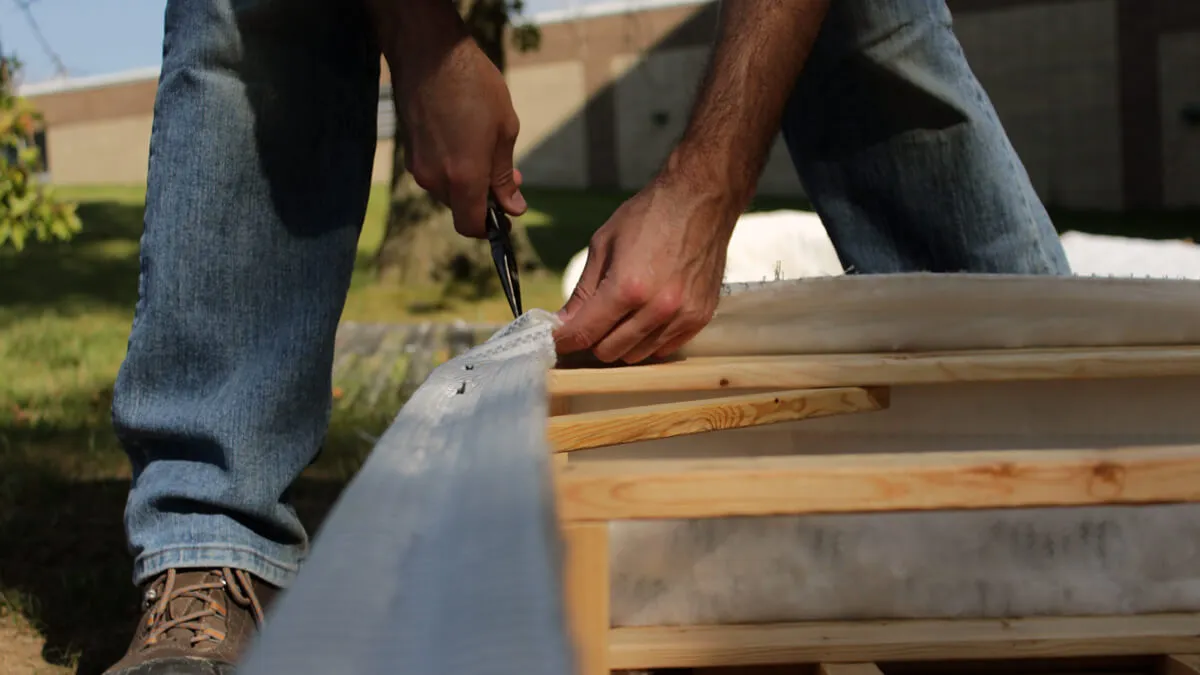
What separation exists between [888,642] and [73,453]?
201cm

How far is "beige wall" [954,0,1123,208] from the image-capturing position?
12125 mm

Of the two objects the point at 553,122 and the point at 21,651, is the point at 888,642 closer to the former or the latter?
the point at 21,651

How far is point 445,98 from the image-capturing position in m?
1.22

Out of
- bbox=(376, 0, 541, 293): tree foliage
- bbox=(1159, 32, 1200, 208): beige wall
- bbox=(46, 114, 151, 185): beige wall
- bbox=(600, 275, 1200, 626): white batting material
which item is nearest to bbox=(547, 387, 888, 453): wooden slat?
bbox=(600, 275, 1200, 626): white batting material

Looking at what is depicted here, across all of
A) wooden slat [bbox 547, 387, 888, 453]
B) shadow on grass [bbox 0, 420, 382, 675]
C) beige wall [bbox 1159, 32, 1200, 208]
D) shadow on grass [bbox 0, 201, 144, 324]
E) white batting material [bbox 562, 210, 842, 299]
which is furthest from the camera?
beige wall [bbox 1159, 32, 1200, 208]

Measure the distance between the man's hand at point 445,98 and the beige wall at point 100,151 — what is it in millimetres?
21869

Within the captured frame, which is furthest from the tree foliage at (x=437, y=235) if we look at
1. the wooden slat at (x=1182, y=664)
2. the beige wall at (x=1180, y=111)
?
the beige wall at (x=1180, y=111)

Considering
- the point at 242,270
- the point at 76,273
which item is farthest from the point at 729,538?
the point at 76,273

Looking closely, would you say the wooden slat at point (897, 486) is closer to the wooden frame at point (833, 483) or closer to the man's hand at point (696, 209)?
the wooden frame at point (833, 483)

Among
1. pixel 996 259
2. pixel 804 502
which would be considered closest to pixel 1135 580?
pixel 804 502

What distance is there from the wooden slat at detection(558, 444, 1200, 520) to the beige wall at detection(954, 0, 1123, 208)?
41.8ft

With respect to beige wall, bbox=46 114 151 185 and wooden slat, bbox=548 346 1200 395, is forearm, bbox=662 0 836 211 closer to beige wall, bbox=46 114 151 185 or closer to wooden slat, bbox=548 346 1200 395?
wooden slat, bbox=548 346 1200 395

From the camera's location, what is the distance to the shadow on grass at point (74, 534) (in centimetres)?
148

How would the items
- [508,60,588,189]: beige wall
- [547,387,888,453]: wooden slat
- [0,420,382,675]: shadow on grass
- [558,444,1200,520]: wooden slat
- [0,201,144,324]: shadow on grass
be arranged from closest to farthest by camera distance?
[558,444,1200,520]: wooden slat → [547,387,888,453]: wooden slat → [0,420,382,675]: shadow on grass → [0,201,144,324]: shadow on grass → [508,60,588,189]: beige wall
